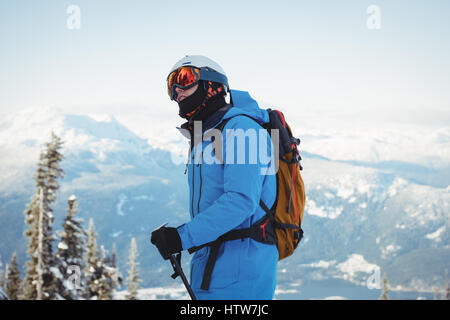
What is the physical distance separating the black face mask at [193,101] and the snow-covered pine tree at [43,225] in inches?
694

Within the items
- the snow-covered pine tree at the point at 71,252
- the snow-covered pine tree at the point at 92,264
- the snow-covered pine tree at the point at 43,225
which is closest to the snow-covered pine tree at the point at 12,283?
the snow-covered pine tree at the point at 92,264

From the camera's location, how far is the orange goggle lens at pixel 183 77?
3.73 metres

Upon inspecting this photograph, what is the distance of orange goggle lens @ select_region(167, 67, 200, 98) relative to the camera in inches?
147

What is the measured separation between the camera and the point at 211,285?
10.8 feet

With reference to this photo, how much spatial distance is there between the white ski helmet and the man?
1.08 feet

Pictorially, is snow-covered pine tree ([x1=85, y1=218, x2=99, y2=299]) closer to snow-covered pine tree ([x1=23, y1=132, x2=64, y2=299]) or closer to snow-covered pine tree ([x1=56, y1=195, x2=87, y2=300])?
snow-covered pine tree ([x1=56, y1=195, x2=87, y2=300])

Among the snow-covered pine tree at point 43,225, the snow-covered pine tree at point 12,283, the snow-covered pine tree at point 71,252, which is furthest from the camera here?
the snow-covered pine tree at point 12,283

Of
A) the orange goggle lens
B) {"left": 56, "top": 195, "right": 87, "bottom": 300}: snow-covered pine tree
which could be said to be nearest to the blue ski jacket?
the orange goggle lens

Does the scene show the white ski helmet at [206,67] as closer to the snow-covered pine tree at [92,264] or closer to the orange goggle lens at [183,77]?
the orange goggle lens at [183,77]

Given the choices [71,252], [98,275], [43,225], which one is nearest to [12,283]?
[98,275]

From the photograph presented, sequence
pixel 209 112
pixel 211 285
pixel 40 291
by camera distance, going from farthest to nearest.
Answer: pixel 40 291
pixel 209 112
pixel 211 285
